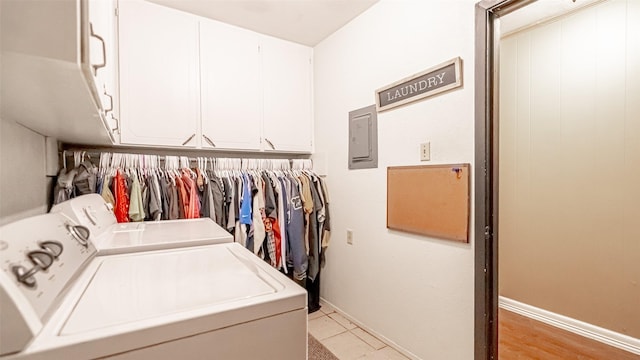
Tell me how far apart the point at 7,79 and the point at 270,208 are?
6.04ft

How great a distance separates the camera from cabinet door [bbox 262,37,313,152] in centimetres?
261

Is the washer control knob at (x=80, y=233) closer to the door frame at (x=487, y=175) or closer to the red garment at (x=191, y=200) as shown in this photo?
the red garment at (x=191, y=200)

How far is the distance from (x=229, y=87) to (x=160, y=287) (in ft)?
6.69

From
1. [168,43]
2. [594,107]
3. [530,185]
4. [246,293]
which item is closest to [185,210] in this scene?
[168,43]

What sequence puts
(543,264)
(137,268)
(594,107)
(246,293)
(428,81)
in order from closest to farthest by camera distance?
(246,293) → (137,268) → (428,81) → (594,107) → (543,264)

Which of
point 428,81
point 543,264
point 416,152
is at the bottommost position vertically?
point 543,264

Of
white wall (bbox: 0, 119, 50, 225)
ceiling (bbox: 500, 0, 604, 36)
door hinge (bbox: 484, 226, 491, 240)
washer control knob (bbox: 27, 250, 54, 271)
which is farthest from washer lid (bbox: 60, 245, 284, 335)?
ceiling (bbox: 500, 0, 604, 36)

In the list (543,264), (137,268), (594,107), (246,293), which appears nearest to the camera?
(246,293)

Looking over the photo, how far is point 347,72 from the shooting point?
8.07 feet

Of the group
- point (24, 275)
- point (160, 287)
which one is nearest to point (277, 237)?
point (160, 287)

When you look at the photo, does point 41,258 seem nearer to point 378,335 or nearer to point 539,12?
point 378,335

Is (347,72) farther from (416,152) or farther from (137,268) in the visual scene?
(137,268)

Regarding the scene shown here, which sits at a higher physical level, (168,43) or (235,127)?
(168,43)

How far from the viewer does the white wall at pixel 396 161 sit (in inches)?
63.7
